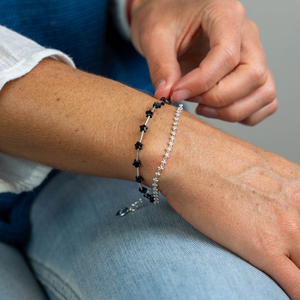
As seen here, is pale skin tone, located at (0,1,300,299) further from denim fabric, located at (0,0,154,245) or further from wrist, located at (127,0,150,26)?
wrist, located at (127,0,150,26)

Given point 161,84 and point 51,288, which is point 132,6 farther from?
point 51,288

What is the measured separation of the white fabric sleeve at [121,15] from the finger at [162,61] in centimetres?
23

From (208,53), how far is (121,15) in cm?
43

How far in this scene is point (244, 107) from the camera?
3.18 feet

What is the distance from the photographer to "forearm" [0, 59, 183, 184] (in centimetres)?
69

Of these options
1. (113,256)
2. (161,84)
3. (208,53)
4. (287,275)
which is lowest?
(113,256)

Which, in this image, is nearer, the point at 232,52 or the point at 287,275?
the point at 287,275

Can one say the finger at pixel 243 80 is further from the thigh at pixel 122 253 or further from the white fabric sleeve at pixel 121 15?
the white fabric sleeve at pixel 121 15

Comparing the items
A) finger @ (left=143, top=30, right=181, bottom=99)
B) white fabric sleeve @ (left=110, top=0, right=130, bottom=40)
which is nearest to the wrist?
white fabric sleeve @ (left=110, top=0, right=130, bottom=40)

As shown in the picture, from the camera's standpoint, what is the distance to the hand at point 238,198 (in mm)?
663

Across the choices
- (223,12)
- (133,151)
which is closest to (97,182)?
(133,151)

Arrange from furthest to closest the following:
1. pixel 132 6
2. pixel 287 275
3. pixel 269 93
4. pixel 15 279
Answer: pixel 132 6, pixel 269 93, pixel 15 279, pixel 287 275

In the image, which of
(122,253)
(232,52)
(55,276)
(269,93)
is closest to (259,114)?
(269,93)

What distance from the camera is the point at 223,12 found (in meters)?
0.91
